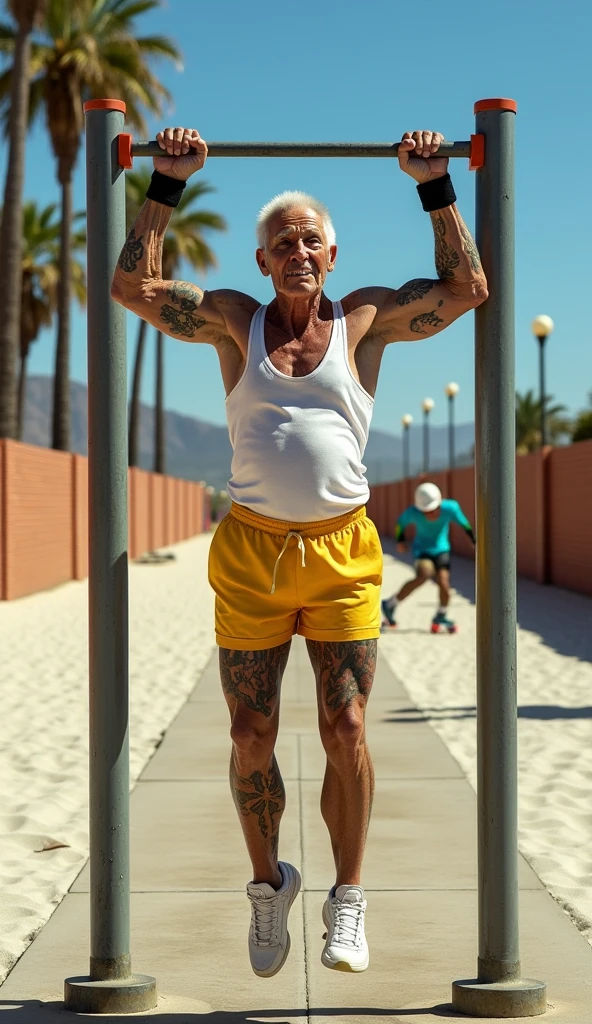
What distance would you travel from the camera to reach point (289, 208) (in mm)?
3773

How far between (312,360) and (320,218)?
0.42 m

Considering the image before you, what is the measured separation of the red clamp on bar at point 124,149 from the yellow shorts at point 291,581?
989mm

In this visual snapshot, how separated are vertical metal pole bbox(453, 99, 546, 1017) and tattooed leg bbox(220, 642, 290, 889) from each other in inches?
21.6

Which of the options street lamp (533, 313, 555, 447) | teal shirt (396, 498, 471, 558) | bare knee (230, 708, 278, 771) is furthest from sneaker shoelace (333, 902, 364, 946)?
street lamp (533, 313, 555, 447)

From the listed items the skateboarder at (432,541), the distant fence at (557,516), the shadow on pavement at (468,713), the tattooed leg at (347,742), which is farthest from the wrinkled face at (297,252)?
the distant fence at (557,516)

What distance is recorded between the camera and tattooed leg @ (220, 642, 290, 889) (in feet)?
11.9

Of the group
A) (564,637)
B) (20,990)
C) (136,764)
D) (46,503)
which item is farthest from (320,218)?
(46,503)

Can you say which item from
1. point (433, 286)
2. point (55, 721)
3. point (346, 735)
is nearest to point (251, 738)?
point (346, 735)

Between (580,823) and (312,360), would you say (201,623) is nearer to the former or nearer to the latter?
(580,823)

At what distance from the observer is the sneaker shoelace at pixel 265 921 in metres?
3.57

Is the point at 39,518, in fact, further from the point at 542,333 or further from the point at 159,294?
the point at 159,294

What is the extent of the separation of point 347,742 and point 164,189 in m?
1.55

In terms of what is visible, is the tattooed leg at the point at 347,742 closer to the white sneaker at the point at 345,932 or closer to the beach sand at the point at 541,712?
the white sneaker at the point at 345,932

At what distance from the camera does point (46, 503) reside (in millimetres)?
22344
